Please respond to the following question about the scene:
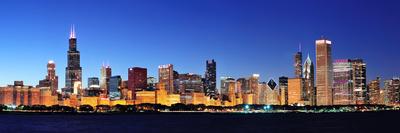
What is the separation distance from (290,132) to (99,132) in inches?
1152

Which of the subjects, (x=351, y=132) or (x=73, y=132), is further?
(x=73, y=132)

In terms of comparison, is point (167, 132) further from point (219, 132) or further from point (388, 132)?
point (388, 132)

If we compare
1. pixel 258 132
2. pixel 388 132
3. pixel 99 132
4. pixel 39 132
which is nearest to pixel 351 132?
pixel 388 132

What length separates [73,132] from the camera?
98250 mm

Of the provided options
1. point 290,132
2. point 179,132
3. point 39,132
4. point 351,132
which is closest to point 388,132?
point 351,132

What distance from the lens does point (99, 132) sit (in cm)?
9556

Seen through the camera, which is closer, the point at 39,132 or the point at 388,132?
the point at 388,132

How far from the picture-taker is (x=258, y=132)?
9550cm

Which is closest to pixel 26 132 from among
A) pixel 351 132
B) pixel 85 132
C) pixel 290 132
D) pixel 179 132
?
pixel 85 132

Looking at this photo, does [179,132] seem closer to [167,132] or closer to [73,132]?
[167,132]

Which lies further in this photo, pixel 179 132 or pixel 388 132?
pixel 179 132

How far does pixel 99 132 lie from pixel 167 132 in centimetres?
1051

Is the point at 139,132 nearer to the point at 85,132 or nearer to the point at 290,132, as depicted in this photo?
the point at 85,132

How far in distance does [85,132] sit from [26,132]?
9.46m
